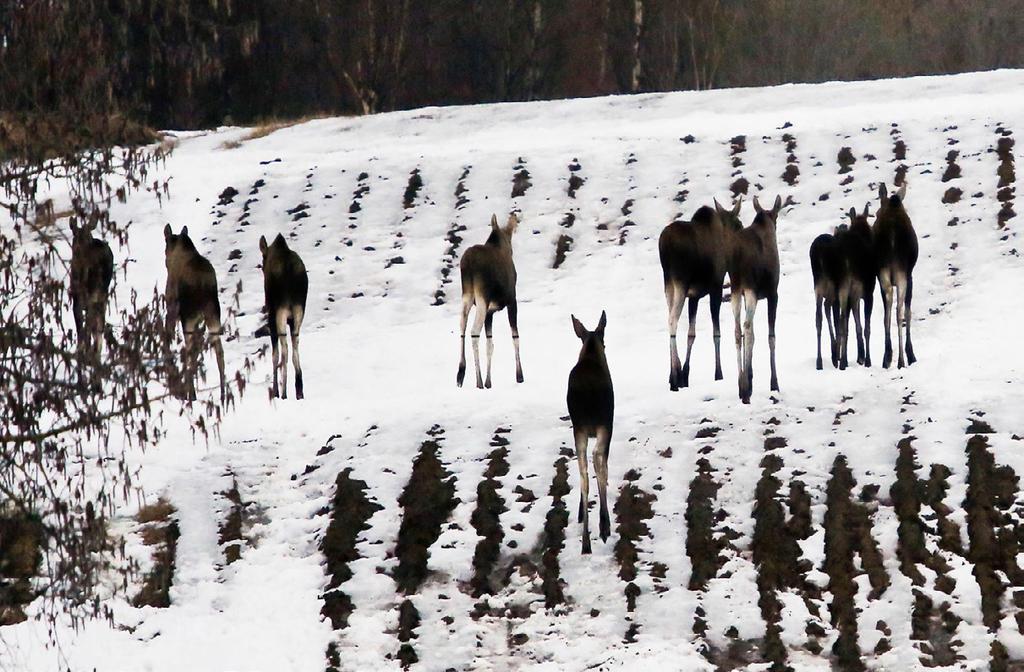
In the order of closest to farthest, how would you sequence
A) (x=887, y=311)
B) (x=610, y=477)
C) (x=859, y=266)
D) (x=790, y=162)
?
1. (x=610, y=477)
2. (x=887, y=311)
3. (x=859, y=266)
4. (x=790, y=162)

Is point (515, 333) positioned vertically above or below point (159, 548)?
above

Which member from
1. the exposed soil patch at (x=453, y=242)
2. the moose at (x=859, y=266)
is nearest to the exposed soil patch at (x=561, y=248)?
the exposed soil patch at (x=453, y=242)

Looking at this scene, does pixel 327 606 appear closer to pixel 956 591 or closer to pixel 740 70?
pixel 956 591

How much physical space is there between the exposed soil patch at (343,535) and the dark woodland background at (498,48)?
23.4 metres

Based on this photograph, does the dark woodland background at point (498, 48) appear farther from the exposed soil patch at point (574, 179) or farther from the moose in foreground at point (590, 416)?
the moose in foreground at point (590, 416)

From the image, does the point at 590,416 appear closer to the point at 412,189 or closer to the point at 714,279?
the point at 714,279

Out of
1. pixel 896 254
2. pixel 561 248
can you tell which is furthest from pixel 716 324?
pixel 561 248

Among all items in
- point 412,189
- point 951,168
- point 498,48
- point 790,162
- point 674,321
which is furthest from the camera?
point 498,48

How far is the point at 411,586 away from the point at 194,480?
326cm

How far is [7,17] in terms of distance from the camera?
12.6 meters

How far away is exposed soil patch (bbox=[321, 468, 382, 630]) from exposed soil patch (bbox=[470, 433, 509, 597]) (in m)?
1.01

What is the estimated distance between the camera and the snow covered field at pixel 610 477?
44.4 ft

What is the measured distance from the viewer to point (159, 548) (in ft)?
50.1

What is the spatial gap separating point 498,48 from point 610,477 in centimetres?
3732
